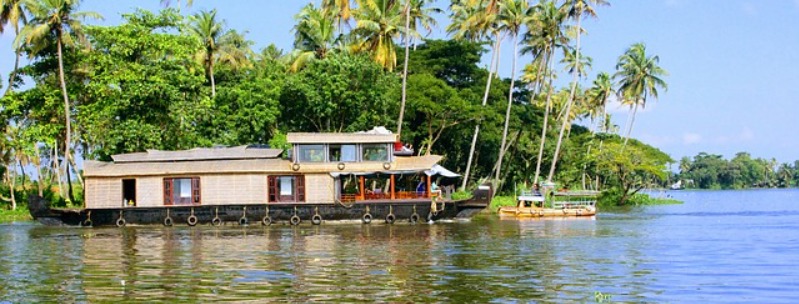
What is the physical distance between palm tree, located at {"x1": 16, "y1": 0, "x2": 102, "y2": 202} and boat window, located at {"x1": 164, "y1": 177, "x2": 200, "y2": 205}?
6.51 metres

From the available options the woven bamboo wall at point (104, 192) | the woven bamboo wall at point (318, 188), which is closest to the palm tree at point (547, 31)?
the woven bamboo wall at point (318, 188)

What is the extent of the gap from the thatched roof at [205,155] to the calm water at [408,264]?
3910mm

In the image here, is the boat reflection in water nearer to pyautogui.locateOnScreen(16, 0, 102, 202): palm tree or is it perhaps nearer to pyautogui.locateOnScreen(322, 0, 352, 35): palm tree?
pyautogui.locateOnScreen(16, 0, 102, 202): palm tree

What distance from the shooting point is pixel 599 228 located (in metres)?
30.2

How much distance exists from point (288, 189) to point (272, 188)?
56 centimetres

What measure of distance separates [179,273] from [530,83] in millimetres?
50769

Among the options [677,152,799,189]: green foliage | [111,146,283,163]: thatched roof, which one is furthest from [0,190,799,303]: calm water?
[677,152,799,189]: green foliage

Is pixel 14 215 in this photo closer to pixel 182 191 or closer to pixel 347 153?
pixel 182 191

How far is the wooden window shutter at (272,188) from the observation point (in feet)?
107

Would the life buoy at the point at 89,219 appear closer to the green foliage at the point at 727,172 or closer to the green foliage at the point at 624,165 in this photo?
the green foliage at the point at 624,165

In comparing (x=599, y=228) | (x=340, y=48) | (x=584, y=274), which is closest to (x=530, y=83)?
(x=340, y=48)

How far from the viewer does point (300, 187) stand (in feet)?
108

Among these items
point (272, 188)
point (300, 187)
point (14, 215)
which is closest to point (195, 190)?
point (272, 188)

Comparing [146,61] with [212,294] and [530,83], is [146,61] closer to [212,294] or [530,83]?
[212,294]
